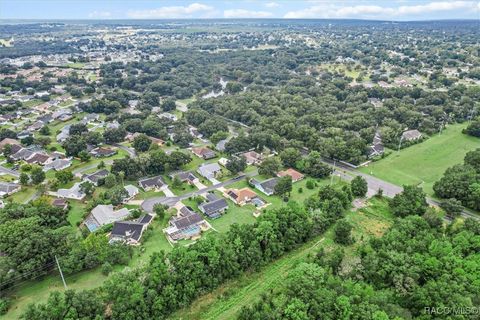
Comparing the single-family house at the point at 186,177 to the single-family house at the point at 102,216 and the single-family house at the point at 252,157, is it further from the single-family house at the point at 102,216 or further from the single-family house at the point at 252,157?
the single-family house at the point at 102,216

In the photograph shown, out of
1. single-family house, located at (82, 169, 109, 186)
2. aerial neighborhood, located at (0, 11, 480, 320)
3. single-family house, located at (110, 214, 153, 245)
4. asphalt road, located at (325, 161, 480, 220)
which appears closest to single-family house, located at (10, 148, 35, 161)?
aerial neighborhood, located at (0, 11, 480, 320)

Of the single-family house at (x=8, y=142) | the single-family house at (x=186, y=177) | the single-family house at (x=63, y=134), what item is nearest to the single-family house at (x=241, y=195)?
the single-family house at (x=186, y=177)

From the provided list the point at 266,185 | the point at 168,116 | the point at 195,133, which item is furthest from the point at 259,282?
the point at 168,116

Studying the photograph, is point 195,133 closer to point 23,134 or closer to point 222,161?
point 222,161

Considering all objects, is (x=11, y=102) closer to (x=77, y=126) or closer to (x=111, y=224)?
(x=77, y=126)

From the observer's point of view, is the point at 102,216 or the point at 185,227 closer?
the point at 185,227
